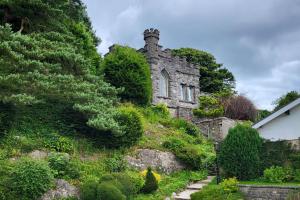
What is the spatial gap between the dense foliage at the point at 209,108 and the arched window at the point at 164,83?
8.94 feet

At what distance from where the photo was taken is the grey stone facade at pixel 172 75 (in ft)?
87.0

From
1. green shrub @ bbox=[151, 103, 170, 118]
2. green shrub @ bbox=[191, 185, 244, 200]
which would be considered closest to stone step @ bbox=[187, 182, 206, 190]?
green shrub @ bbox=[191, 185, 244, 200]

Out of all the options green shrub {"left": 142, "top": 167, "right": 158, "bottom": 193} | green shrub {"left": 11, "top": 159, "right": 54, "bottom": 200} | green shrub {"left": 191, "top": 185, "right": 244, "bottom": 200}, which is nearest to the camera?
green shrub {"left": 11, "top": 159, "right": 54, "bottom": 200}

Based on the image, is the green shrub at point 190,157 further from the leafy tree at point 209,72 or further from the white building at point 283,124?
the leafy tree at point 209,72

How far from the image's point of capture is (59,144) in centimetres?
1357

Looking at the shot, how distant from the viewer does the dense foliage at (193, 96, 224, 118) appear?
26.1 meters

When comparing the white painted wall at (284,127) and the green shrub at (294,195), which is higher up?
the white painted wall at (284,127)

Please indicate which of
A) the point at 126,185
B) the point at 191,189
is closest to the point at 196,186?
the point at 191,189

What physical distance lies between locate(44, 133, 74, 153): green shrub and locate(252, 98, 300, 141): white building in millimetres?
7610

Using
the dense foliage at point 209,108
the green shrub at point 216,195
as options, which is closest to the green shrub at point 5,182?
the green shrub at point 216,195

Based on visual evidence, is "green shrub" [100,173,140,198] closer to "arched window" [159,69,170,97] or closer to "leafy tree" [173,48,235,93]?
"arched window" [159,69,170,97]

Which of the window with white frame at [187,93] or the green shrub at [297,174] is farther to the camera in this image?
the window with white frame at [187,93]

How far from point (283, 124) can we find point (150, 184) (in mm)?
5985

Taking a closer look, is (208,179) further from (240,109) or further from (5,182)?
(240,109)
